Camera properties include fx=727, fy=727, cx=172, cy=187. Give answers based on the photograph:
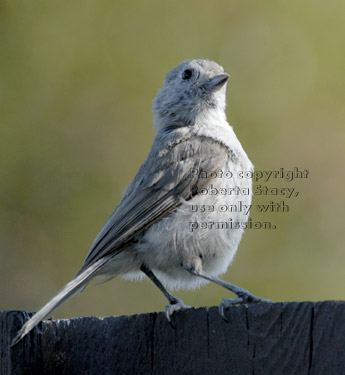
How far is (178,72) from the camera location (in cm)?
553

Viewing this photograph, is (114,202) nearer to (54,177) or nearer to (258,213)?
(54,177)

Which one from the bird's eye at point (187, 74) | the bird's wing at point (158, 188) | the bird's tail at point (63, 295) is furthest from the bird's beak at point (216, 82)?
the bird's tail at point (63, 295)

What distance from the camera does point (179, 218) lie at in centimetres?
421

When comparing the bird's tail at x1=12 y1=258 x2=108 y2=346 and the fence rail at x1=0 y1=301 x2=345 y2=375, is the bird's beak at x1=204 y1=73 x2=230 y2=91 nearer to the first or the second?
the bird's tail at x1=12 y1=258 x2=108 y2=346

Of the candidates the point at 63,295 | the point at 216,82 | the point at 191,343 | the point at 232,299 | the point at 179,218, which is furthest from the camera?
the point at 216,82

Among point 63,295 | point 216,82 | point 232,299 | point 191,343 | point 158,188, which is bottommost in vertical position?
point 191,343

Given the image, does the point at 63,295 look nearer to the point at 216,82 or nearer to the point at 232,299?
the point at 232,299

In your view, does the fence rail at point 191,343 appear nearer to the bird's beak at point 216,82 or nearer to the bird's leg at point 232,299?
the bird's leg at point 232,299

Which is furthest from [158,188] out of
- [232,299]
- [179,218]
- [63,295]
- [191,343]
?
[191,343]

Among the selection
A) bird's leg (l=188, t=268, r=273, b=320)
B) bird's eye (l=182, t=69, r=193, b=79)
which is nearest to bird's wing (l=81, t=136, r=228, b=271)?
bird's leg (l=188, t=268, r=273, b=320)

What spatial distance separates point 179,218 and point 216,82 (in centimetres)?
139

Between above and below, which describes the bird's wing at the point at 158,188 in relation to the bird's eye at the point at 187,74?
below

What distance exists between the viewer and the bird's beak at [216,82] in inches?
202

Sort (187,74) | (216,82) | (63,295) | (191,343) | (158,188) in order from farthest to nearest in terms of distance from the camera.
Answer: (187,74) → (216,82) → (158,188) → (63,295) → (191,343)
